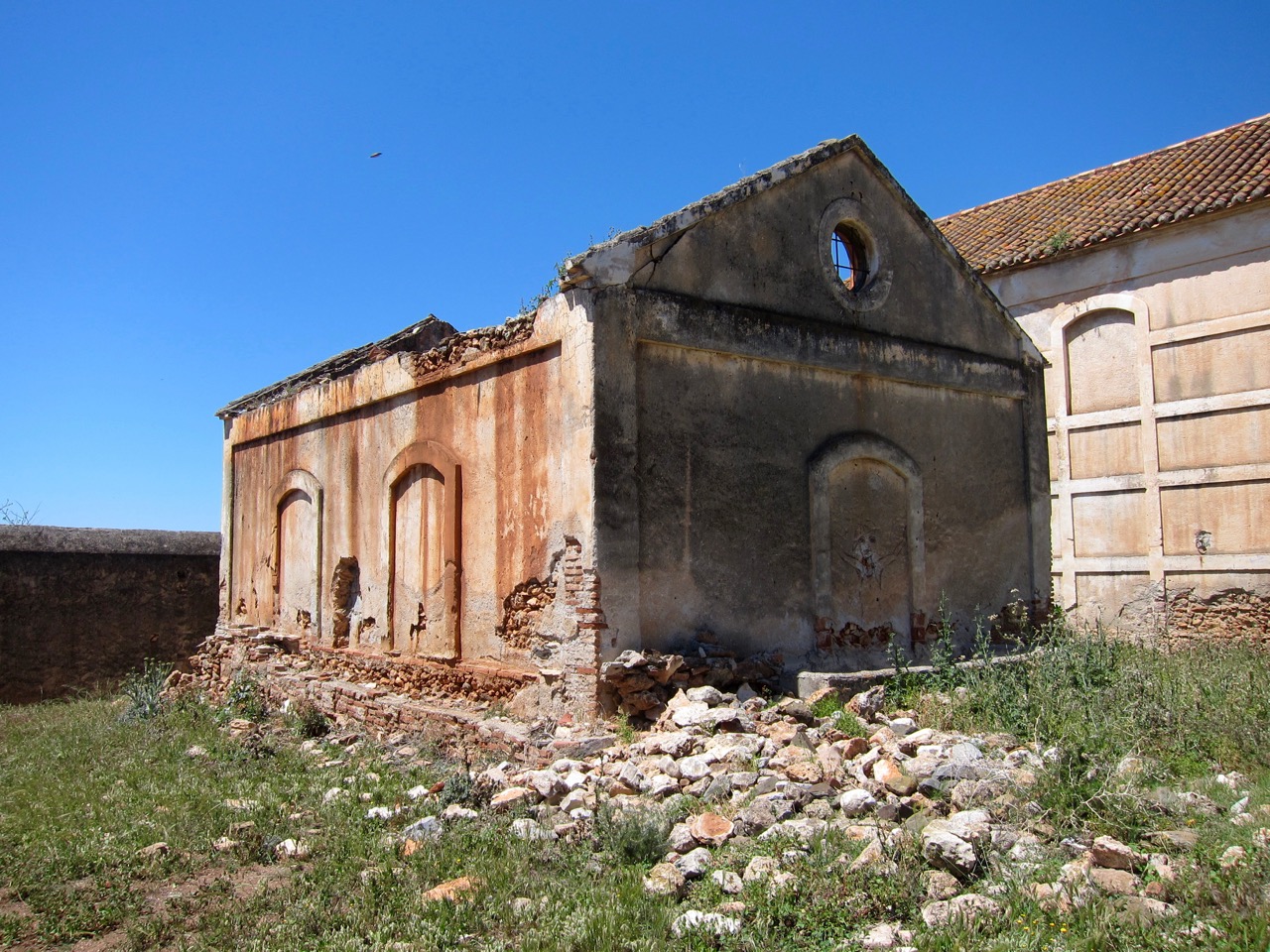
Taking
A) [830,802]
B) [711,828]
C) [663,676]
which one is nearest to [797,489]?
[663,676]

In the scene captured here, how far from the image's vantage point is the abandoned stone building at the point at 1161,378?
45.0 ft

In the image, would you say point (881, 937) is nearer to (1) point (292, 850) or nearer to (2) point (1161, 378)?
(1) point (292, 850)

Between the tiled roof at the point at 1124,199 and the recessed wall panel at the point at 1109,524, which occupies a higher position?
the tiled roof at the point at 1124,199

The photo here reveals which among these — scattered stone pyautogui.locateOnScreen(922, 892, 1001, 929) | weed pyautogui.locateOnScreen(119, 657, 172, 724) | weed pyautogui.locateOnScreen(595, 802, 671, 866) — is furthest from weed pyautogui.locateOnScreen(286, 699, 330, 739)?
scattered stone pyautogui.locateOnScreen(922, 892, 1001, 929)

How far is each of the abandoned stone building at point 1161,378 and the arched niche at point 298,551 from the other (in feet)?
37.1

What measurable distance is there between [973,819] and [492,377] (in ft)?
19.2

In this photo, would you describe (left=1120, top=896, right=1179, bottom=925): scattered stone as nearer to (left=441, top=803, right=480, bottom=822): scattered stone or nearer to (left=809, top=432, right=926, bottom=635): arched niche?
(left=441, top=803, right=480, bottom=822): scattered stone

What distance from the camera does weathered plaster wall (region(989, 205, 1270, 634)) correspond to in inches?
540

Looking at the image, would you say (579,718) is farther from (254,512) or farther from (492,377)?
(254,512)

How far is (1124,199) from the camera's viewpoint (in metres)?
15.5

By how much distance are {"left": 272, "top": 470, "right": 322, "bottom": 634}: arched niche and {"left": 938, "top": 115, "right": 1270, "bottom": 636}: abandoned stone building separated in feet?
37.1

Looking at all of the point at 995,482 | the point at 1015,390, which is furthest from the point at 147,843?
the point at 1015,390

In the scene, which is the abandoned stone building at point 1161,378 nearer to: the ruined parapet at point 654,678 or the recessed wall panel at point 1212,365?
the recessed wall panel at point 1212,365

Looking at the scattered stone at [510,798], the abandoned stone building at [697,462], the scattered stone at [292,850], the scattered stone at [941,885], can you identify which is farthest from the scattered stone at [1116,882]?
the scattered stone at [292,850]
